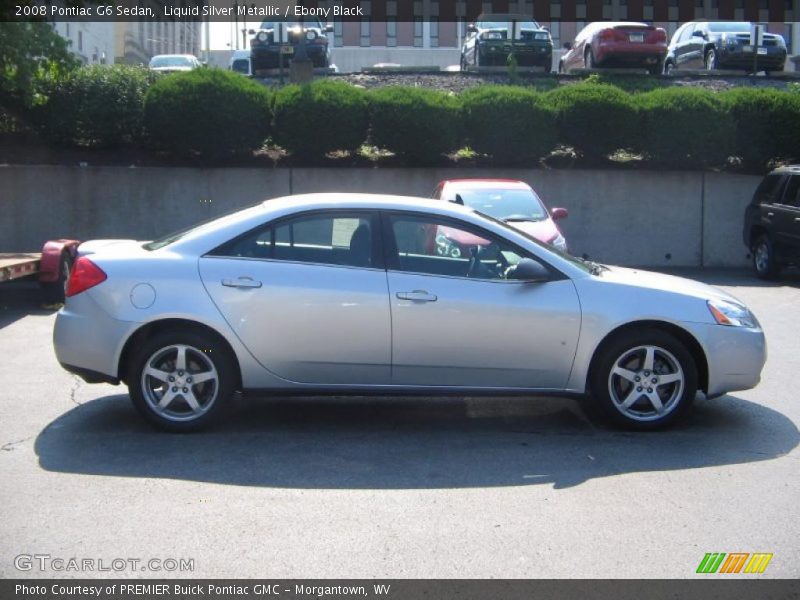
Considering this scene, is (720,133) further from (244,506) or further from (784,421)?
(244,506)

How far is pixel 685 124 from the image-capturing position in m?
17.5

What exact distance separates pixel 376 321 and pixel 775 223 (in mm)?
10815

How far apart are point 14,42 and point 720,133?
11.9 m

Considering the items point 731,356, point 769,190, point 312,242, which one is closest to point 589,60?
point 769,190

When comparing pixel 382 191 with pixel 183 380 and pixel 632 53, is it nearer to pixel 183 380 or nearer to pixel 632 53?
pixel 632 53

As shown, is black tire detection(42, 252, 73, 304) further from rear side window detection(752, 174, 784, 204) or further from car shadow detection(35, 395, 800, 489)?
rear side window detection(752, 174, 784, 204)

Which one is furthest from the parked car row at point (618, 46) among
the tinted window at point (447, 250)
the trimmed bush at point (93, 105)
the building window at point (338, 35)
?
the building window at point (338, 35)

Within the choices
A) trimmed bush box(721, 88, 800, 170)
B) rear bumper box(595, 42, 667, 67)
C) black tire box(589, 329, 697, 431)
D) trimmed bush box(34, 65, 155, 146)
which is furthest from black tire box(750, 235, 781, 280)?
trimmed bush box(34, 65, 155, 146)

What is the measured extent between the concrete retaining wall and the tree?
1798mm

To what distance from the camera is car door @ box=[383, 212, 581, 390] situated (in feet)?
21.7

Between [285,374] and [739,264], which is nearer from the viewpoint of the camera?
[285,374]

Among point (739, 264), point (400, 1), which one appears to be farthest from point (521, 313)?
point (400, 1)

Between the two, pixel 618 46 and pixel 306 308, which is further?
pixel 618 46

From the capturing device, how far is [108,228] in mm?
17234
